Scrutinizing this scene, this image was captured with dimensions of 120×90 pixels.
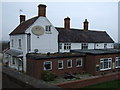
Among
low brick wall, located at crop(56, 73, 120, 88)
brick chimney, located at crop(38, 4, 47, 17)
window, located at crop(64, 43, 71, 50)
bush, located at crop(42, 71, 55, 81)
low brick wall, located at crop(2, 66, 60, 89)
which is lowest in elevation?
low brick wall, located at crop(56, 73, 120, 88)

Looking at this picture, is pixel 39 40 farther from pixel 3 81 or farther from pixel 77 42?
pixel 3 81

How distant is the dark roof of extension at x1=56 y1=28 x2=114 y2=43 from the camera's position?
2534 centimetres

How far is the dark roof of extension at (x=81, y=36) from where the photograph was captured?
83.1 feet

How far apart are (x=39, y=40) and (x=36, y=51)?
1752mm

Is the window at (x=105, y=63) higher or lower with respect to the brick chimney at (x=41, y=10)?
lower

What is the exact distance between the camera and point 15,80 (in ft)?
15.2

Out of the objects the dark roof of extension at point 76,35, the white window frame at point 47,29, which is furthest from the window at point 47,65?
the dark roof of extension at point 76,35

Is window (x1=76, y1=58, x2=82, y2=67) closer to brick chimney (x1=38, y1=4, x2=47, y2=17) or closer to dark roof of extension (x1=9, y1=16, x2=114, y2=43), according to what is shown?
dark roof of extension (x1=9, y1=16, x2=114, y2=43)

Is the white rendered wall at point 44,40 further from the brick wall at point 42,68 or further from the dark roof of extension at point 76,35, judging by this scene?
the brick wall at point 42,68

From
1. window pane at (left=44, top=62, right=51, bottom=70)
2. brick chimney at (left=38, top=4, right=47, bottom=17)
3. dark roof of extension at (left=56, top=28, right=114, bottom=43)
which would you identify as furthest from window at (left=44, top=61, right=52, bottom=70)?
brick chimney at (left=38, top=4, right=47, bottom=17)

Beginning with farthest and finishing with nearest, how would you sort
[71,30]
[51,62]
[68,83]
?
[71,30], [51,62], [68,83]

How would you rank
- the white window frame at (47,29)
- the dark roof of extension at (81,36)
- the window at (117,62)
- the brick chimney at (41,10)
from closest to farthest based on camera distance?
the brick chimney at (41,10), the white window frame at (47,29), the window at (117,62), the dark roof of extension at (81,36)

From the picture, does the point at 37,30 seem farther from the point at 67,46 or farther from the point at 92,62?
the point at 92,62

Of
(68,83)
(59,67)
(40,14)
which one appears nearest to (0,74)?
(68,83)
